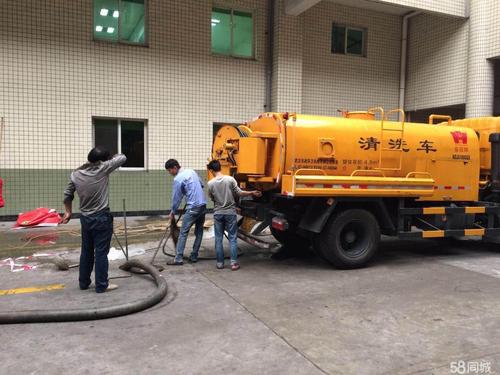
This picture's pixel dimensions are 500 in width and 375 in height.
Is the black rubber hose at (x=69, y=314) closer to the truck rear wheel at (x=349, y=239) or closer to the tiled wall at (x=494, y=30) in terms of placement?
the truck rear wheel at (x=349, y=239)

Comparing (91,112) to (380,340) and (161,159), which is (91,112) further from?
(380,340)

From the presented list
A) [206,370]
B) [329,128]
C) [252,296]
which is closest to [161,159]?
[329,128]

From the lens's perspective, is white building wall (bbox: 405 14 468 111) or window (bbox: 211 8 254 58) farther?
white building wall (bbox: 405 14 468 111)

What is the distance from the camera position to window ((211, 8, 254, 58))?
1284cm

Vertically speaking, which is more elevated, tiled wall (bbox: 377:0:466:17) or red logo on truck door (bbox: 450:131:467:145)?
tiled wall (bbox: 377:0:466:17)

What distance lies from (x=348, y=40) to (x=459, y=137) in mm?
7859

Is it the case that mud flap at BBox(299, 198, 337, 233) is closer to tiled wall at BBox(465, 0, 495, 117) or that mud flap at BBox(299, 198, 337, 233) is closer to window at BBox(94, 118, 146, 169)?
window at BBox(94, 118, 146, 169)

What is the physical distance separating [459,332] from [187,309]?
8.96ft

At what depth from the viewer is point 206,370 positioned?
349cm

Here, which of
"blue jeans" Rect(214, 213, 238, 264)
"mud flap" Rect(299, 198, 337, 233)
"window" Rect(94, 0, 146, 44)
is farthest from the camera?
"window" Rect(94, 0, 146, 44)

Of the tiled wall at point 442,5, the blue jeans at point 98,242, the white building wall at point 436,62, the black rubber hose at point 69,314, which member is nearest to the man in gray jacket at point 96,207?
the blue jeans at point 98,242

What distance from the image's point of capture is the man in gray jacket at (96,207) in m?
5.32

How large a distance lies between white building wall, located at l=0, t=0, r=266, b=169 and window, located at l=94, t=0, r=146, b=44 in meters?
0.30

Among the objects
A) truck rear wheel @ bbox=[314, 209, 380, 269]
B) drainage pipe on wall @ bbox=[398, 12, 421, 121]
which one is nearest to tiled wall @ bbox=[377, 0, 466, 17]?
drainage pipe on wall @ bbox=[398, 12, 421, 121]
